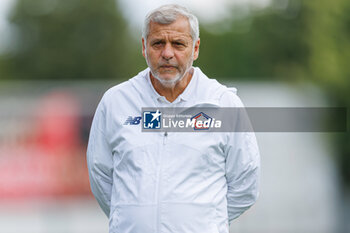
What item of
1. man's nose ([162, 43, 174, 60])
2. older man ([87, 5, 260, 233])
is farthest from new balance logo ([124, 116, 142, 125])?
man's nose ([162, 43, 174, 60])

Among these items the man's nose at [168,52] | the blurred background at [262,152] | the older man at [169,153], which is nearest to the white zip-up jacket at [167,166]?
the older man at [169,153]

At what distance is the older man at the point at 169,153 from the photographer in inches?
139

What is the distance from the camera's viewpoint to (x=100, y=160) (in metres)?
3.81

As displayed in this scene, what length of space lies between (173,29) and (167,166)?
2.45ft

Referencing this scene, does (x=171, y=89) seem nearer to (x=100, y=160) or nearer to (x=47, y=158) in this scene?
(x=100, y=160)

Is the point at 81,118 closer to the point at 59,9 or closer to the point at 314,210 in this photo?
the point at 314,210

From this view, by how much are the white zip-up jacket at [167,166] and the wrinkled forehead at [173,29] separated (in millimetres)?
298

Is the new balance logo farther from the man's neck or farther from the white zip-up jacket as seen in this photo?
the man's neck

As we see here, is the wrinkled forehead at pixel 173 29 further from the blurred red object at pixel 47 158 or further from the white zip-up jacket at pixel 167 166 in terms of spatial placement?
the blurred red object at pixel 47 158

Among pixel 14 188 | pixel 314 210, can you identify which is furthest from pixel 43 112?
pixel 314 210

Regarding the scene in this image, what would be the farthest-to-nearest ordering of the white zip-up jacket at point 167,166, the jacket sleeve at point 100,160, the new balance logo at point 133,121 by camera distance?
the jacket sleeve at point 100,160
the new balance logo at point 133,121
the white zip-up jacket at point 167,166

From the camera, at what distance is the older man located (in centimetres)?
353

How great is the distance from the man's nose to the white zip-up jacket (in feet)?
0.77

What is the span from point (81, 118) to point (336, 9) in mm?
6402
